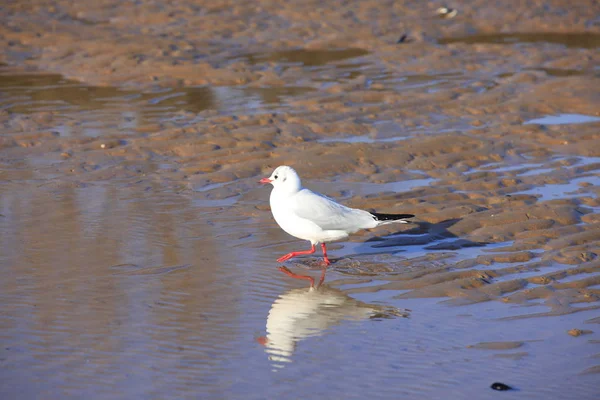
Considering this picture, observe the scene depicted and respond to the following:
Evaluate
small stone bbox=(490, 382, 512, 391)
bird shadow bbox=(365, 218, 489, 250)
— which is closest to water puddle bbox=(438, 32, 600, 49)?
bird shadow bbox=(365, 218, 489, 250)

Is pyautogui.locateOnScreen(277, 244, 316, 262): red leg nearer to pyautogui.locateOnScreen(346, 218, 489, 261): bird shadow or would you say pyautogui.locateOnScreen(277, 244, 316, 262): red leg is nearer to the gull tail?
pyautogui.locateOnScreen(346, 218, 489, 261): bird shadow

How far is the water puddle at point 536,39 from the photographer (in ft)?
55.1

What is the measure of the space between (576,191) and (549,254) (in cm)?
182

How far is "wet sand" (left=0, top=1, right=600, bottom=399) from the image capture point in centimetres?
557

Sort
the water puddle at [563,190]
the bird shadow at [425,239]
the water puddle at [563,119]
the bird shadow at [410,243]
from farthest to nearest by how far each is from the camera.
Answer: the water puddle at [563,119]
the water puddle at [563,190]
the bird shadow at [425,239]
the bird shadow at [410,243]

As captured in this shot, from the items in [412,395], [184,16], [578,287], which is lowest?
[412,395]

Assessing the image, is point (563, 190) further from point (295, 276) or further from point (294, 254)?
point (295, 276)

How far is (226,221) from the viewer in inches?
329

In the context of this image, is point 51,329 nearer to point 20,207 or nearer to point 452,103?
point 20,207

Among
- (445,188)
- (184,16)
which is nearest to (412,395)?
(445,188)

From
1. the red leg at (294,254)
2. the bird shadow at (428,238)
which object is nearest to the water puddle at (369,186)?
the bird shadow at (428,238)

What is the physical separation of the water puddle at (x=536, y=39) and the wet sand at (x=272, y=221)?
14cm

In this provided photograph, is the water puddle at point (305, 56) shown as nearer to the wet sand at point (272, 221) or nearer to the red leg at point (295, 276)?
the wet sand at point (272, 221)

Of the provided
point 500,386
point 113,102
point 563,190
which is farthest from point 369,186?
point 113,102
